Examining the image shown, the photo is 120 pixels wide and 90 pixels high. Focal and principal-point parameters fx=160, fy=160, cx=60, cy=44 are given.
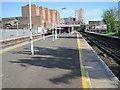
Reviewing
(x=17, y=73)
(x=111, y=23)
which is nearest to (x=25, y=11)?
(x=111, y=23)

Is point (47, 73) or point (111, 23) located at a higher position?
point (111, 23)

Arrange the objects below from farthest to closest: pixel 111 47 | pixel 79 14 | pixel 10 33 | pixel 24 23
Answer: pixel 79 14 → pixel 24 23 → pixel 10 33 → pixel 111 47

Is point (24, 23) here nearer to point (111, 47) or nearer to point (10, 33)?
point (10, 33)

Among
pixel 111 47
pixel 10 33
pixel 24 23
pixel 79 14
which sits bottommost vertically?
pixel 111 47

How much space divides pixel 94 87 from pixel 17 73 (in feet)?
11.3

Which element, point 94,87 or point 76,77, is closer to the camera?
point 94,87

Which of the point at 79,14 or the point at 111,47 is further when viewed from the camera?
the point at 79,14

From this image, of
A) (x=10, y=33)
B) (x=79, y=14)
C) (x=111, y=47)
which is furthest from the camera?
(x=79, y=14)

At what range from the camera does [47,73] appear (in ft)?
22.9

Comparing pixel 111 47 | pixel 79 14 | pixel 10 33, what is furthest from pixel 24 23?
pixel 111 47

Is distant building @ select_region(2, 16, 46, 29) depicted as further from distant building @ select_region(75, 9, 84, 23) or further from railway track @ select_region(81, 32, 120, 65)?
railway track @ select_region(81, 32, 120, 65)

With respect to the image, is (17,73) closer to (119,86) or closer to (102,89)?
(102,89)

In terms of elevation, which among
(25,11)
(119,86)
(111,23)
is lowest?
(119,86)

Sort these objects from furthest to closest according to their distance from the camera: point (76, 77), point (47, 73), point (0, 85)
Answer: point (47, 73) < point (76, 77) < point (0, 85)
